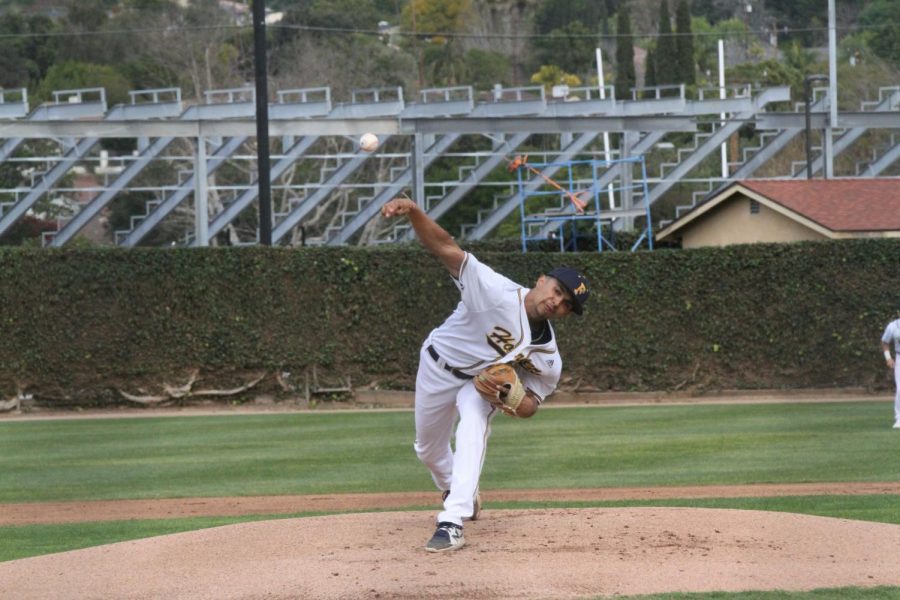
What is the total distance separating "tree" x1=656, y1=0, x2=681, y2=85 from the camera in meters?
66.4

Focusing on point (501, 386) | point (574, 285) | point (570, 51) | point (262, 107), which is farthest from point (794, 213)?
point (570, 51)

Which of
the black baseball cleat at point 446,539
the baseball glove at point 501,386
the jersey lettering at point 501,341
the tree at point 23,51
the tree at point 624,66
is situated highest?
the tree at point 23,51

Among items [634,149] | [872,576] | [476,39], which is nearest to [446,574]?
[872,576]

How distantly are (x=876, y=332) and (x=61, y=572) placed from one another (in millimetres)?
21432

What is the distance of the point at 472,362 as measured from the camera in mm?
8555

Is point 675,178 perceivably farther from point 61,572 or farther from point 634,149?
point 61,572

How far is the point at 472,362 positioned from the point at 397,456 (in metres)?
8.98

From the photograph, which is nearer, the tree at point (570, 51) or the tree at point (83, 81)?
the tree at point (83, 81)

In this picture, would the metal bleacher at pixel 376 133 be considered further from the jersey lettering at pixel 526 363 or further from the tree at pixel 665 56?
the tree at pixel 665 56

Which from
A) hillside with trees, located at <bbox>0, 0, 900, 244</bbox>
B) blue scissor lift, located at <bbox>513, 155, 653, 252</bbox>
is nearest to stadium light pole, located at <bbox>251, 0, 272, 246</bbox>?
blue scissor lift, located at <bbox>513, 155, 653, 252</bbox>

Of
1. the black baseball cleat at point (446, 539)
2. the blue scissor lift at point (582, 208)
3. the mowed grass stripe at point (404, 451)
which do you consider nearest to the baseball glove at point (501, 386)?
the black baseball cleat at point (446, 539)

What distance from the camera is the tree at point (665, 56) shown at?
6644 centimetres

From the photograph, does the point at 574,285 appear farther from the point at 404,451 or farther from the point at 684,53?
the point at 684,53

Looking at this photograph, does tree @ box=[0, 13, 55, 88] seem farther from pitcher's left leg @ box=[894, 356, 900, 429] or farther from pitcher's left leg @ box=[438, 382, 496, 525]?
pitcher's left leg @ box=[438, 382, 496, 525]
